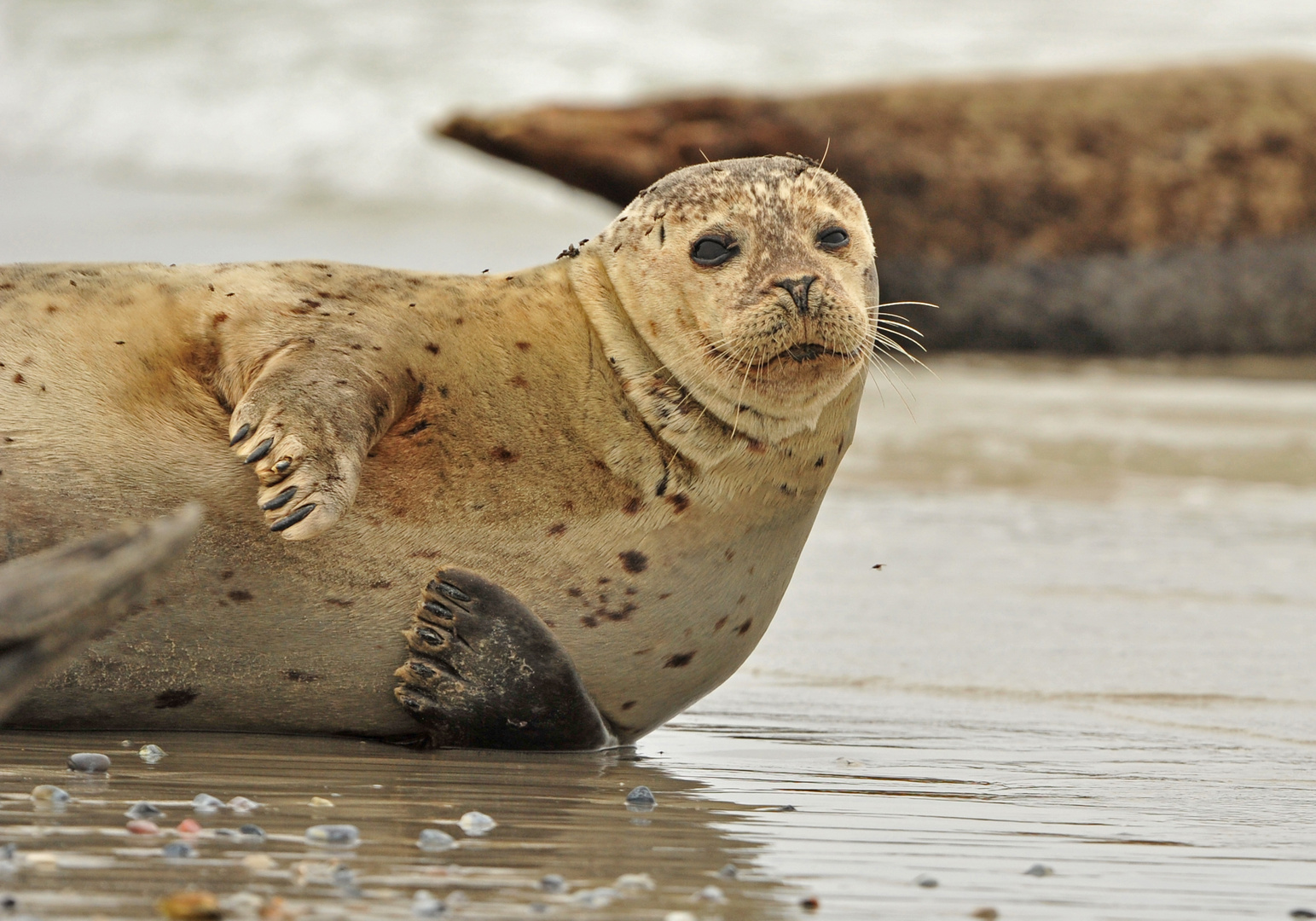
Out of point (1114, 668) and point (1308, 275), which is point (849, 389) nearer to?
point (1114, 668)

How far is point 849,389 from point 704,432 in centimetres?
36

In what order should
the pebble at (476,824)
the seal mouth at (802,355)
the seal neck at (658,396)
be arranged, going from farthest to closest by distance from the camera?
the seal neck at (658,396)
the seal mouth at (802,355)
the pebble at (476,824)

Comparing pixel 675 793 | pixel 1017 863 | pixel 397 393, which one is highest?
pixel 397 393

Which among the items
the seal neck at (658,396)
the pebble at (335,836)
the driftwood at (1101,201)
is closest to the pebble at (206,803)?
the pebble at (335,836)

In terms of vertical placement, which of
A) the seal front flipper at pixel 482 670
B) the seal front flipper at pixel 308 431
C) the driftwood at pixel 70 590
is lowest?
the driftwood at pixel 70 590

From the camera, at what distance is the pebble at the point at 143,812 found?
2747 mm

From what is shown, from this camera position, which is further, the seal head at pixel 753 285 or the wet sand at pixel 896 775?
the seal head at pixel 753 285

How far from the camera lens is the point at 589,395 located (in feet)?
12.8

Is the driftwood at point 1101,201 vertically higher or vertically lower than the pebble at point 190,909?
higher

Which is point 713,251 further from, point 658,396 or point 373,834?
point 373,834

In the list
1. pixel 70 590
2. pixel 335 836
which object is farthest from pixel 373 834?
pixel 70 590

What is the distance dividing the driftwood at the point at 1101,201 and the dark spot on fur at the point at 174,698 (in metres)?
11.9

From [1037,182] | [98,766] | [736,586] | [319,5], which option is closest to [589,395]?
[736,586]

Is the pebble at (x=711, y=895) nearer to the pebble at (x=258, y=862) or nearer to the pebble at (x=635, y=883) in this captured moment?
the pebble at (x=635, y=883)
